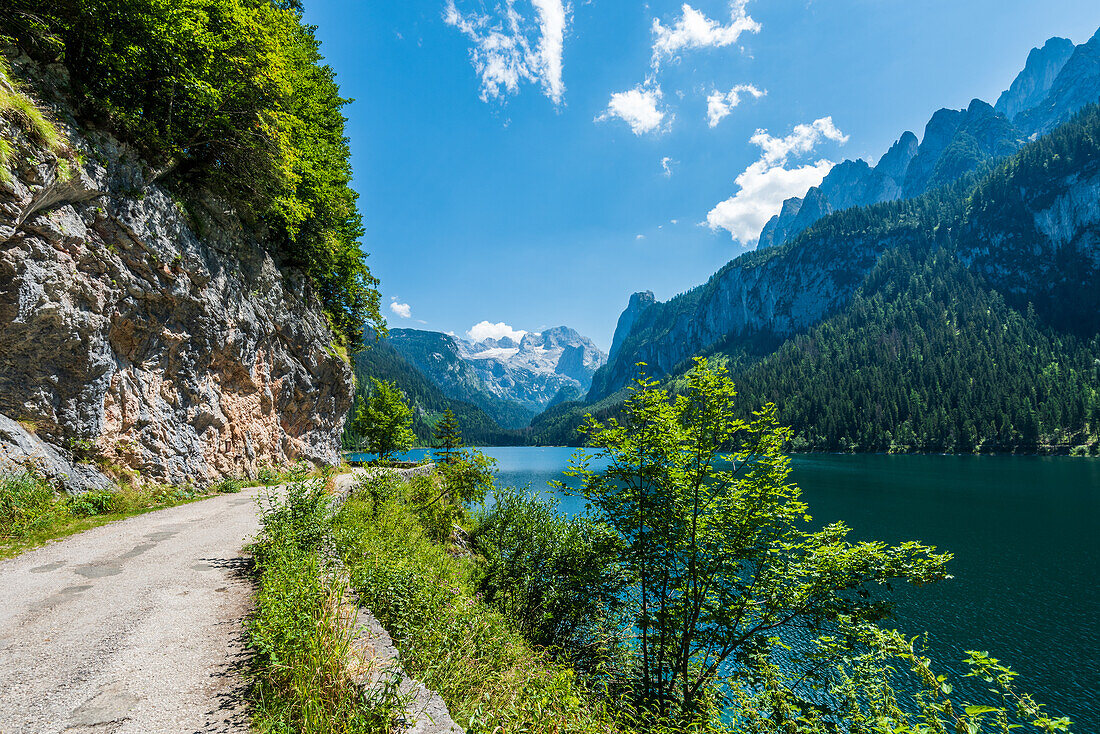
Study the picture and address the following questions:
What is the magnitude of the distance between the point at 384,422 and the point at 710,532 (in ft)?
119

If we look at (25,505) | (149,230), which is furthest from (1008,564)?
(149,230)

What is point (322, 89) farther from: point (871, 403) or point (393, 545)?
point (871, 403)

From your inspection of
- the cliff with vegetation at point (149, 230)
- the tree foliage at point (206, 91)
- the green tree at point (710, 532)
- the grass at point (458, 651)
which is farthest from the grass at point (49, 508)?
the green tree at point (710, 532)

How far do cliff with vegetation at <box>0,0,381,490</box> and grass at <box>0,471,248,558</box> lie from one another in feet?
2.22

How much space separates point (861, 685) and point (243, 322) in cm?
2469

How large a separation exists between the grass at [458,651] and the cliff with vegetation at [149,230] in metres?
10.1

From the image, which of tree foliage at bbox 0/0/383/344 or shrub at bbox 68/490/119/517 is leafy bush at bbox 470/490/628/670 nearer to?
shrub at bbox 68/490/119/517

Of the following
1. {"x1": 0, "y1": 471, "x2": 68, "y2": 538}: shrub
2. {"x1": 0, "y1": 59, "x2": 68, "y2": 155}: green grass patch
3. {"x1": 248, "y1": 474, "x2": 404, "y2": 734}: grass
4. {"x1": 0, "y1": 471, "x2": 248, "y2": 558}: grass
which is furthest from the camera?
{"x1": 0, "y1": 59, "x2": 68, "y2": 155}: green grass patch

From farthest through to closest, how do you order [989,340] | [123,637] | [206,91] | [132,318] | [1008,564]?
[989,340] → [1008,564] → [206,91] → [132,318] → [123,637]

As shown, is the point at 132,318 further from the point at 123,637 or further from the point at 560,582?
the point at 560,582

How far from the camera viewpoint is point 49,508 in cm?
1102

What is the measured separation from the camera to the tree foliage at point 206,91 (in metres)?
13.3

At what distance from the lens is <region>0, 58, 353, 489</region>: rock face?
11.8 m

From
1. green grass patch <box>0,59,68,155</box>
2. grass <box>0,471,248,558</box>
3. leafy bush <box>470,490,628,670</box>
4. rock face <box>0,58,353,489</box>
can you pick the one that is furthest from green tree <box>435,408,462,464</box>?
green grass patch <box>0,59,68,155</box>
